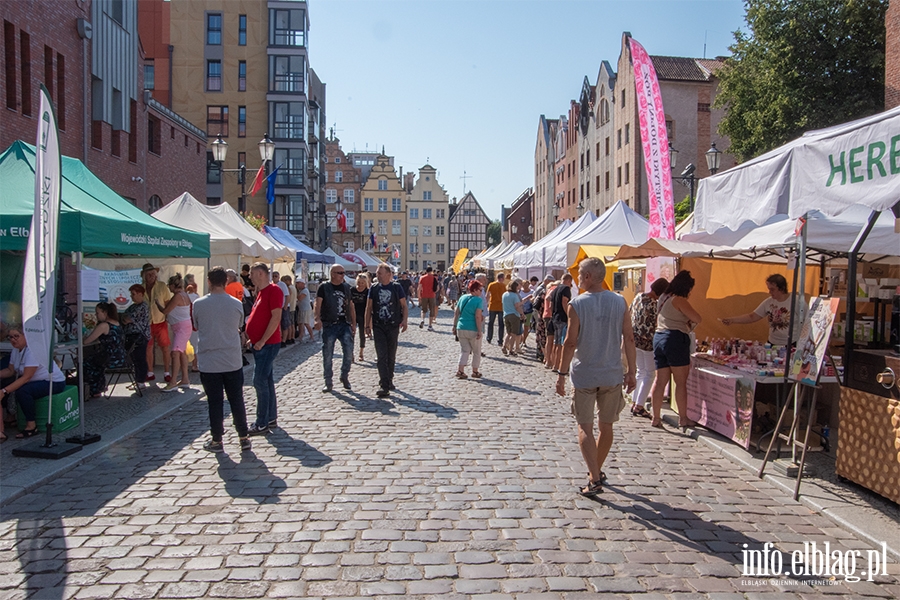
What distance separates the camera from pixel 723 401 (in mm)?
7422

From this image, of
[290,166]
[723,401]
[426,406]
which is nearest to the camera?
[723,401]

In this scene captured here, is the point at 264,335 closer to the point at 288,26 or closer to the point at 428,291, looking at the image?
the point at 428,291

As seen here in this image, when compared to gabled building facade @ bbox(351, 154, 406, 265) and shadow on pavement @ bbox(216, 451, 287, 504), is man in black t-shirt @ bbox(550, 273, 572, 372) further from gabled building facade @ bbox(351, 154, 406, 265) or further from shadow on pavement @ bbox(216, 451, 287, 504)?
gabled building facade @ bbox(351, 154, 406, 265)

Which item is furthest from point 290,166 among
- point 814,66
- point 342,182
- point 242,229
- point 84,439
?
point 84,439

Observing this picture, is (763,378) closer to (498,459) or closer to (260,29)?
(498,459)

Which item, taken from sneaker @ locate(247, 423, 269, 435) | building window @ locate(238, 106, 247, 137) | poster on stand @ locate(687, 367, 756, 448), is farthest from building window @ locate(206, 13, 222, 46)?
poster on stand @ locate(687, 367, 756, 448)

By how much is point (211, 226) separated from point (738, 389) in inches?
456

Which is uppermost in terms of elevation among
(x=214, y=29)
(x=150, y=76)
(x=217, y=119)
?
(x=214, y=29)

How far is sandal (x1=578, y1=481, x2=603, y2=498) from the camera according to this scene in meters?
5.45

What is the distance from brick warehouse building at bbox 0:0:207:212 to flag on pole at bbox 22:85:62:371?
11.4 metres

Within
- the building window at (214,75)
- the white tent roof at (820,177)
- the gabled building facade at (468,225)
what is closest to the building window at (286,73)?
the building window at (214,75)

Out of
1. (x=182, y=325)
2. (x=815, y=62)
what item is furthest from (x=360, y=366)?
(x=815, y=62)

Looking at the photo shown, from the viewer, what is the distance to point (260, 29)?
46.5 metres

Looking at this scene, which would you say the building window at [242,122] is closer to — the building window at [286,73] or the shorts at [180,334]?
the building window at [286,73]
